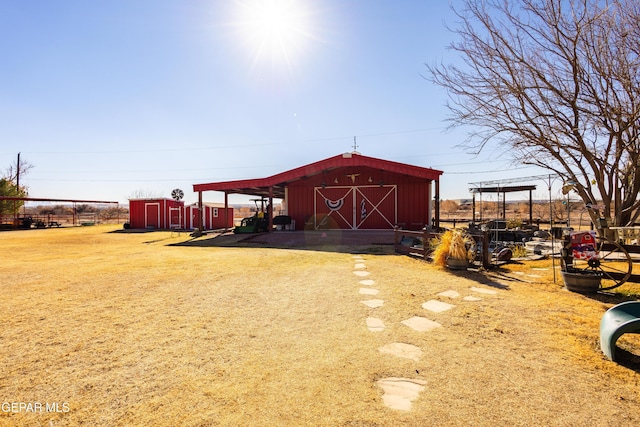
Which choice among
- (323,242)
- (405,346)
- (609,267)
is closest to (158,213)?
(323,242)

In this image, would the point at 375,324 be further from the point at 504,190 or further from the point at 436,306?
the point at 504,190

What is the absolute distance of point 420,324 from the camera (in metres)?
3.30

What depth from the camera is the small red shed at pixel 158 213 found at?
2255 centimetres

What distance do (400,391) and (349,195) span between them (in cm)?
1219

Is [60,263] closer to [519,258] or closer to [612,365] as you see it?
[612,365]

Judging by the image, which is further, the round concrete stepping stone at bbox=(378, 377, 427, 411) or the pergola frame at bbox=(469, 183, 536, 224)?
the pergola frame at bbox=(469, 183, 536, 224)

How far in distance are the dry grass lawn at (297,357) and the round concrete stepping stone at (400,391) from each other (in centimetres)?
5

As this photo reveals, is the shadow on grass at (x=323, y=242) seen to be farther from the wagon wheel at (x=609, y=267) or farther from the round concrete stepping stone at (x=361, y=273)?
the wagon wheel at (x=609, y=267)

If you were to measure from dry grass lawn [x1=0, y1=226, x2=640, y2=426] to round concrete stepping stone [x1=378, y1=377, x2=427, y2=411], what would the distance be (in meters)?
0.05

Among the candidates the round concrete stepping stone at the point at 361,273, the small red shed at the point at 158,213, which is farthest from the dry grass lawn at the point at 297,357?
the small red shed at the point at 158,213

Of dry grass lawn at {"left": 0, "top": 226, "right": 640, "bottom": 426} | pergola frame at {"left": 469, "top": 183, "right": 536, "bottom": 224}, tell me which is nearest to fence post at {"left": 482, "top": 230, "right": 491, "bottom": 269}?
dry grass lawn at {"left": 0, "top": 226, "right": 640, "bottom": 426}

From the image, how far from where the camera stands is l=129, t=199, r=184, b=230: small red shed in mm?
22547

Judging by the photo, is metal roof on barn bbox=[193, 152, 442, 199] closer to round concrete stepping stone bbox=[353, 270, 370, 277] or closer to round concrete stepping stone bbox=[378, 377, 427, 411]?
round concrete stepping stone bbox=[353, 270, 370, 277]

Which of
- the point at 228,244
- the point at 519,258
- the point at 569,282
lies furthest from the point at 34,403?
the point at 228,244
